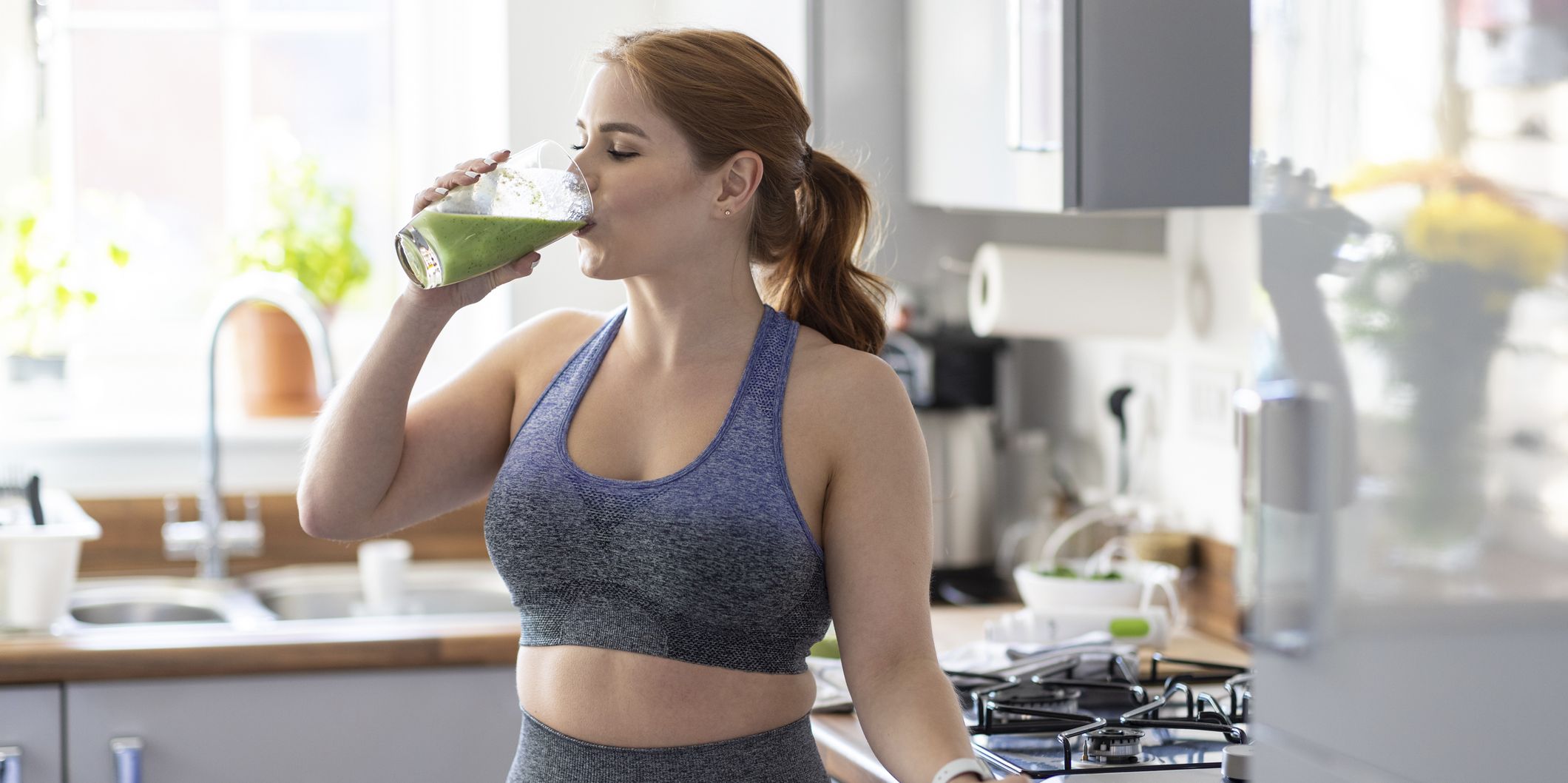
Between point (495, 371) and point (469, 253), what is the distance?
248 mm

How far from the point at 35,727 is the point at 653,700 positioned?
109cm

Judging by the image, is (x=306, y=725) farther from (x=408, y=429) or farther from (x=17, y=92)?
(x=17, y=92)

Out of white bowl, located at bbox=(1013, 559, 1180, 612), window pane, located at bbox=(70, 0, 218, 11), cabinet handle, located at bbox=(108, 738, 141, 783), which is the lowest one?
cabinet handle, located at bbox=(108, 738, 141, 783)

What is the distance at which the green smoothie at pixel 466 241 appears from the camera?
4.20 feet

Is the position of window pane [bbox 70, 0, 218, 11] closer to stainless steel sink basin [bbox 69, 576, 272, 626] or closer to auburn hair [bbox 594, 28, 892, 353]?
stainless steel sink basin [bbox 69, 576, 272, 626]

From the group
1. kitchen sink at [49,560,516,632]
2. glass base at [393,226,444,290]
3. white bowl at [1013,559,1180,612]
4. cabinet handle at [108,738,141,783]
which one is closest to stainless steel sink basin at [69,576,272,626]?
kitchen sink at [49,560,516,632]

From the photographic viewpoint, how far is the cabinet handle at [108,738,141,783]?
2.03m

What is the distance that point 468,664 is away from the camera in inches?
84.5

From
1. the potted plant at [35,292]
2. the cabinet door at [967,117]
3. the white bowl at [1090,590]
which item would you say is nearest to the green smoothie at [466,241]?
the cabinet door at [967,117]

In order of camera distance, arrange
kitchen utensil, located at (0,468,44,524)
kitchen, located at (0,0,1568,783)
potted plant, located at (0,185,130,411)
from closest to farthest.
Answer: kitchen, located at (0,0,1568,783)
kitchen utensil, located at (0,468,44,524)
potted plant, located at (0,185,130,411)

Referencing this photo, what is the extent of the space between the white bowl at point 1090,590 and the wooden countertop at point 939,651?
0.23ft

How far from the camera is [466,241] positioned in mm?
1289

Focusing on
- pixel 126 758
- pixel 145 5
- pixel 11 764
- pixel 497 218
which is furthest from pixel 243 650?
pixel 145 5

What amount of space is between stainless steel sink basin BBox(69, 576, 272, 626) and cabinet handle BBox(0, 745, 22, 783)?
47 cm
